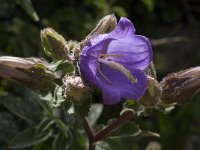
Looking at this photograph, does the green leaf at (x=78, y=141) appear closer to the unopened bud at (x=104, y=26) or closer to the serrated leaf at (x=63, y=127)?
the serrated leaf at (x=63, y=127)

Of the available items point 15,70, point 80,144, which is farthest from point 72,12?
point 15,70

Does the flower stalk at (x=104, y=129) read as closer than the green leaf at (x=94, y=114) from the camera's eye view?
Yes

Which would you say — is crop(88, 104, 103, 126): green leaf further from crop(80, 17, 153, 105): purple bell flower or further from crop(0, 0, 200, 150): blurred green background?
crop(80, 17, 153, 105): purple bell flower

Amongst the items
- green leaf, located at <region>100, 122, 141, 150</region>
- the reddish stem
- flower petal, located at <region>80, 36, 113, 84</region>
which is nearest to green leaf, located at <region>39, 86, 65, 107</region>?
flower petal, located at <region>80, 36, 113, 84</region>

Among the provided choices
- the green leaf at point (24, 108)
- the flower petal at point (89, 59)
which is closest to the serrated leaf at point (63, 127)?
the green leaf at point (24, 108)

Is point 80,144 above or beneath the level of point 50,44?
beneath

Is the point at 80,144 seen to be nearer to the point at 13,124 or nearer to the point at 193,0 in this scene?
the point at 13,124
